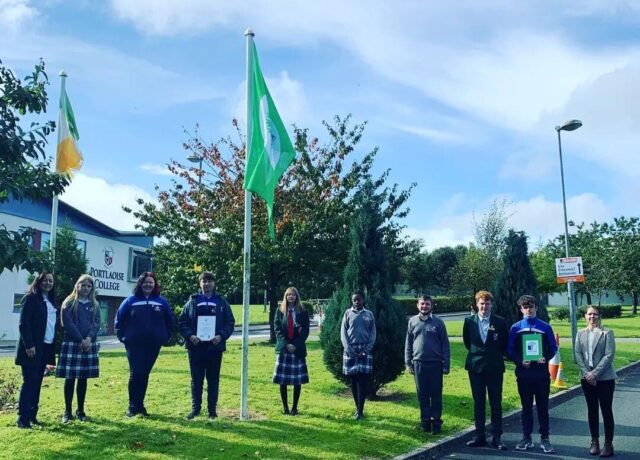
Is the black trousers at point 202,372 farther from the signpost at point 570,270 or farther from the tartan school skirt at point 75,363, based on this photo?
the signpost at point 570,270

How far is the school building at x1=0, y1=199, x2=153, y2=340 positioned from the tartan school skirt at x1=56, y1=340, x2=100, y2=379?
84.6ft

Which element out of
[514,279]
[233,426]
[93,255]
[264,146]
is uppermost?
[93,255]

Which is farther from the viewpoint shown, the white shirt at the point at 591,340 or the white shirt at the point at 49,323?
the white shirt at the point at 49,323

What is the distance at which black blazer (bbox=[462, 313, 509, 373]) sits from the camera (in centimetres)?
800

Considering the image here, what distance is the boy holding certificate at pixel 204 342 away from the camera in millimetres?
8477

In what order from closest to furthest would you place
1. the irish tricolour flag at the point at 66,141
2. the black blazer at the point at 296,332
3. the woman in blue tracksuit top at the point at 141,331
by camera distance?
the woman in blue tracksuit top at the point at 141,331
the black blazer at the point at 296,332
the irish tricolour flag at the point at 66,141

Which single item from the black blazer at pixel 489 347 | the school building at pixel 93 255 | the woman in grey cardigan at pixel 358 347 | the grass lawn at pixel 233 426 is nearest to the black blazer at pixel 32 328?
the grass lawn at pixel 233 426

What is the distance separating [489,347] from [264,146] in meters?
4.09

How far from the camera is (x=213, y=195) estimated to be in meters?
21.5

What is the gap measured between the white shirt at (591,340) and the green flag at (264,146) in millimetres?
4321

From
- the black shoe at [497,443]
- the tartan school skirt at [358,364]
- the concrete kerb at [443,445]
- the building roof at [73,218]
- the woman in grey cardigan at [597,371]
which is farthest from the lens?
the building roof at [73,218]

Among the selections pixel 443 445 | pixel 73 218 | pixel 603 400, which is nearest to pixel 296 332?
pixel 443 445

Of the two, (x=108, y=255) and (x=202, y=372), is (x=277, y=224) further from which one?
(x=108, y=255)

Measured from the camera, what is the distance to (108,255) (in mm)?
41406
